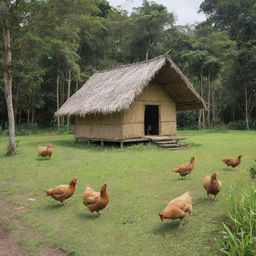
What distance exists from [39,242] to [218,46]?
23.1 m

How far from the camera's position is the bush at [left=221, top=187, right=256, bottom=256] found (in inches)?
142

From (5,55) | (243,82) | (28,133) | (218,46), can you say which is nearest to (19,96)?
(28,133)

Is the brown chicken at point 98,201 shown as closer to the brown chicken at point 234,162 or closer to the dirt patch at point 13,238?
the dirt patch at point 13,238

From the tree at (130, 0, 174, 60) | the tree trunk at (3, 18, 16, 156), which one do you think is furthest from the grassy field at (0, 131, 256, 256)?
the tree at (130, 0, 174, 60)

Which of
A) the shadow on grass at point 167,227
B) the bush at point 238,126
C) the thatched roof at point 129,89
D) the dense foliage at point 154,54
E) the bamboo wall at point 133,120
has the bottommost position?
the shadow on grass at point 167,227

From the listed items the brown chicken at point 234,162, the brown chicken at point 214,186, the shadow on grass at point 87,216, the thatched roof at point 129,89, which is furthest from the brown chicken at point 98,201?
the thatched roof at point 129,89

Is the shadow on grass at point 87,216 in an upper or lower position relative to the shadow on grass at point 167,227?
lower

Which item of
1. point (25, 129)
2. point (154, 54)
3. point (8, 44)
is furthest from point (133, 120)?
point (154, 54)

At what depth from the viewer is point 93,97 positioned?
16.9 m

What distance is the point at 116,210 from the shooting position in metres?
6.10

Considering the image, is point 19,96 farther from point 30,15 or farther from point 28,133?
point 30,15

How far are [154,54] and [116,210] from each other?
27907 millimetres

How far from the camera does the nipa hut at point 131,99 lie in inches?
593

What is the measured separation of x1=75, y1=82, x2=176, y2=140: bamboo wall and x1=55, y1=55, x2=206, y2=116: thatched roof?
2.04 feet
